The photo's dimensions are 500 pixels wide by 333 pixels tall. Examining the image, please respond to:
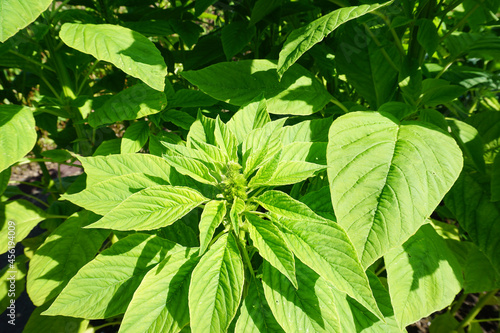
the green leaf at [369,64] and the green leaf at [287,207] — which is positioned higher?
the green leaf at [369,64]

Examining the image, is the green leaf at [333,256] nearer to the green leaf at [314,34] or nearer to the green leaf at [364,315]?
the green leaf at [364,315]

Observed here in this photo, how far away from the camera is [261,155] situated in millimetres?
792

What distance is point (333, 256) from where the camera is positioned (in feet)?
2.22

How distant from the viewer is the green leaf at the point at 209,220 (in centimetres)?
64

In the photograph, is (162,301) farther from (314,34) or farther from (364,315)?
(314,34)

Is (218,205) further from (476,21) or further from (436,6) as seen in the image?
(476,21)

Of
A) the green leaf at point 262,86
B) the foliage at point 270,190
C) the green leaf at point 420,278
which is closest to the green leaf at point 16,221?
the foliage at point 270,190

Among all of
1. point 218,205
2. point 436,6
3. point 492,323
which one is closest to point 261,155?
point 218,205

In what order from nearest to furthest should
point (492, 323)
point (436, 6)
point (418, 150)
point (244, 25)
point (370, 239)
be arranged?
point (370, 239) → point (418, 150) → point (436, 6) → point (244, 25) → point (492, 323)

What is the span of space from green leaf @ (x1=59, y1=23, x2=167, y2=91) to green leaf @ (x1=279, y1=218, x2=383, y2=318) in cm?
52

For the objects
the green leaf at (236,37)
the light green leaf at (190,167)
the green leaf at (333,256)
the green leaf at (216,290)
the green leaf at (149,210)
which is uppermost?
the green leaf at (236,37)

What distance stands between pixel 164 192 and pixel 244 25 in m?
0.90

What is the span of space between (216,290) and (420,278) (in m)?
0.55

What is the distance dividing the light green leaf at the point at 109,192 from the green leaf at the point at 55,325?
751mm
